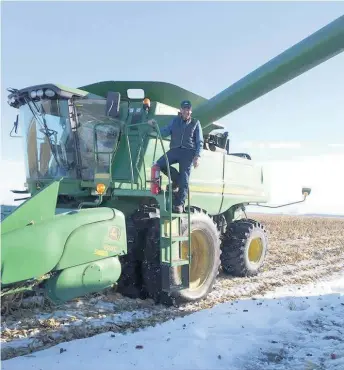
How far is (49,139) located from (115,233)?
6.96 ft

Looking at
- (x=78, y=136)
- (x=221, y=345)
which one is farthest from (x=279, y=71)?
(x=221, y=345)

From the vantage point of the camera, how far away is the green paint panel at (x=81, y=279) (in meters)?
4.00

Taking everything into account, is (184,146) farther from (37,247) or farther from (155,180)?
(37,247)

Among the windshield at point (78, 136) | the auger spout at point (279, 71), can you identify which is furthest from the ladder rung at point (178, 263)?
the auger spout at point (279, 71)

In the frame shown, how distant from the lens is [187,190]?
5.48 metres

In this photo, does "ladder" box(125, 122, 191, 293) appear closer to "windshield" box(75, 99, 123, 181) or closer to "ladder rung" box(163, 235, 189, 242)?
"ladder rung" box(163, 235, 189, 242)

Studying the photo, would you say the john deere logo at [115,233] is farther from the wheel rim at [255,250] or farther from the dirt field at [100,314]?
the wheel rim at [255,250]

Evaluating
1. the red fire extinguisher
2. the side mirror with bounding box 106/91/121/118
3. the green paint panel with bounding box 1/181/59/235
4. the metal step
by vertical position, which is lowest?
the metal step

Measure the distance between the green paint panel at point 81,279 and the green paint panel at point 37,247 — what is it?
116mm

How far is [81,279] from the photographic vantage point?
13.6 ft

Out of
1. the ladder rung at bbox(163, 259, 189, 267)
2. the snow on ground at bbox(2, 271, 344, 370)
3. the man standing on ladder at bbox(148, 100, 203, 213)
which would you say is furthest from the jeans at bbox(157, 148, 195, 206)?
the snow on ground at bbox(2, 271, 344, 370)

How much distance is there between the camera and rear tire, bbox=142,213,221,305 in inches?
215

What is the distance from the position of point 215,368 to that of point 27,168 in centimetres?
433

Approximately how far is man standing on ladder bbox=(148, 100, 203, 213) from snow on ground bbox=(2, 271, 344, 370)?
60.1 inches
